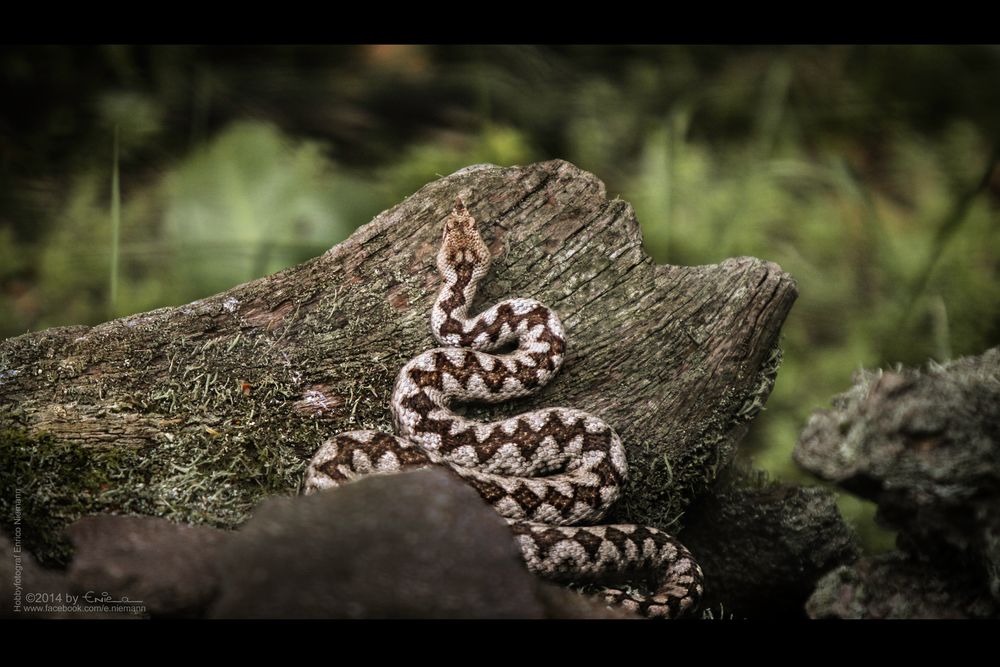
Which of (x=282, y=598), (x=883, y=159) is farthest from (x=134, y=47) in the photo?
(x=883, y=159)

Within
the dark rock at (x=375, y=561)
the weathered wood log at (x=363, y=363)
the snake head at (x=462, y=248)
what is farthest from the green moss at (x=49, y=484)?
the snake head at (x=462, y=248)

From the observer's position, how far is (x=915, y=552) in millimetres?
3205

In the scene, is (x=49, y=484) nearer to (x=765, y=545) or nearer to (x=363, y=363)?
(x=363, y=363)

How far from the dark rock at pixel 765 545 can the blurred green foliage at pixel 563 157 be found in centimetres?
95

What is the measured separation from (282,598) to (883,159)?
6042 millimetres

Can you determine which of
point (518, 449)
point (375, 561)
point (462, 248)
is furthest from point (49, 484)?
point (462, 248)

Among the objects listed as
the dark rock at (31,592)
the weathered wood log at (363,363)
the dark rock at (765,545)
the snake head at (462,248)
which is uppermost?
the snake head at (462,248)

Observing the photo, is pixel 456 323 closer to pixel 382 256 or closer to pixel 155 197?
pixel 382 256

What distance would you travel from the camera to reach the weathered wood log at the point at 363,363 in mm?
3891

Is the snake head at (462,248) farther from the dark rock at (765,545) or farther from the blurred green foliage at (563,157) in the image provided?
the dark rock at (765,545)

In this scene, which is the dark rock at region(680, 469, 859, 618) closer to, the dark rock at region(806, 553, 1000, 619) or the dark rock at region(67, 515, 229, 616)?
A: the dark rock at region(806, 553, 1000, 619)

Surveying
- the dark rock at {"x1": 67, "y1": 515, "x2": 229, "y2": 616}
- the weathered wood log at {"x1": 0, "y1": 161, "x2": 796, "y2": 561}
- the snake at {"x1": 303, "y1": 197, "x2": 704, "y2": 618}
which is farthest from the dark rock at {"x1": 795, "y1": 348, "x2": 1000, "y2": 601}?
the dark rock at {"x1": 67, "y1": 515, "x2": 229, "y2": 616}

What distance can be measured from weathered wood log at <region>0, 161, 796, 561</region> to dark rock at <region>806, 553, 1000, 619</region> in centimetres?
129

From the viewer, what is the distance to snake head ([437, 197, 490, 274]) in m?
4.71
